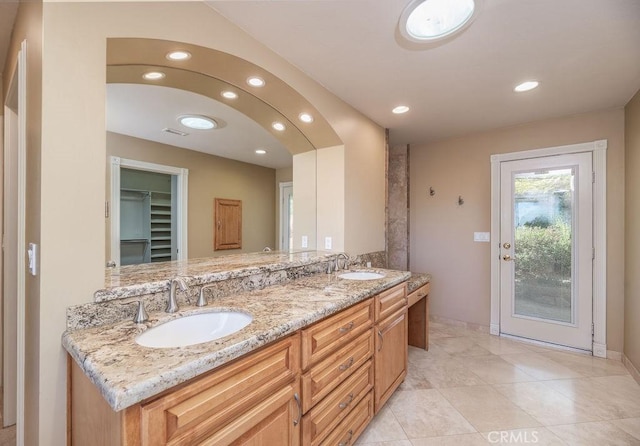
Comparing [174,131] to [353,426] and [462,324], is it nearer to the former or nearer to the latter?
[353,426]

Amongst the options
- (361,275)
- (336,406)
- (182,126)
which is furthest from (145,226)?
(361,275)

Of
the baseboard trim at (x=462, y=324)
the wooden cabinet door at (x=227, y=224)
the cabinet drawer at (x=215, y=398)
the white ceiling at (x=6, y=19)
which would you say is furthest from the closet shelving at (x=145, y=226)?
the baseboard trim at (x=462, y=324)

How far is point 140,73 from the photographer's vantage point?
1544 mm

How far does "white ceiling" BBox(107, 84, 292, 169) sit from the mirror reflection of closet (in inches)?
9.8

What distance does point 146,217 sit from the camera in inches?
63.6

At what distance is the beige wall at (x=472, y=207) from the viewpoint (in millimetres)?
2689

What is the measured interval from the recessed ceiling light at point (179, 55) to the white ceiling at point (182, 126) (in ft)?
0.86

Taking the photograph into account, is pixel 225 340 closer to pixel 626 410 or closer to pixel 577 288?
pixel 626 410

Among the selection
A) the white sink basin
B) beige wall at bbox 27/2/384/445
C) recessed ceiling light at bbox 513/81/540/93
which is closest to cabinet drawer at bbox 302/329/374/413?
the white sink basin

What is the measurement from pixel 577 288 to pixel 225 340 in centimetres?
349

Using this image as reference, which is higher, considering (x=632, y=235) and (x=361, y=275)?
(x=632, y=235)

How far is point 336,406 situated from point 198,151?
1.73 m

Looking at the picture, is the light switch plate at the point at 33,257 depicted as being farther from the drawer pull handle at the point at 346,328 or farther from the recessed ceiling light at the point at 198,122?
the drawer pull handle at the point at 346,328

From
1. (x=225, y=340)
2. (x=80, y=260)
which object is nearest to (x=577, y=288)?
(x=225, y=340)
